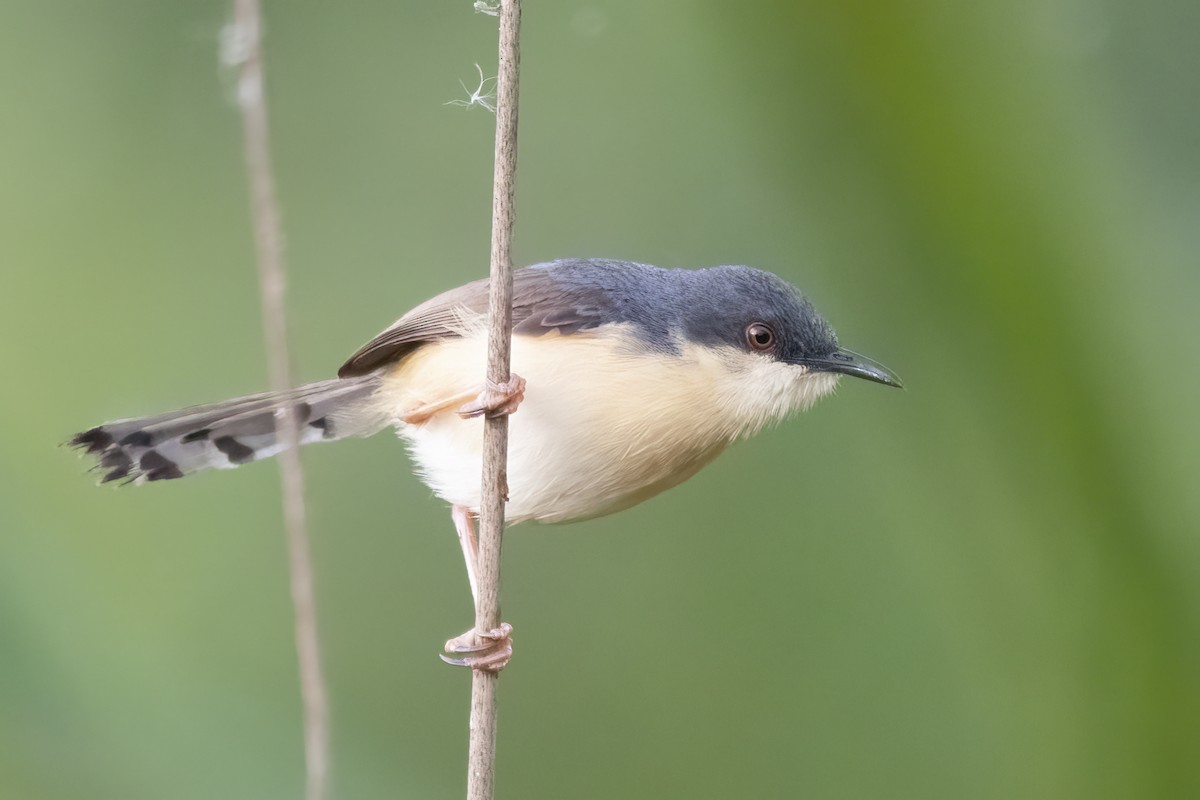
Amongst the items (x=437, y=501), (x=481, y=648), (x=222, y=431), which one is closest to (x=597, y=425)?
(x=481, y=648)

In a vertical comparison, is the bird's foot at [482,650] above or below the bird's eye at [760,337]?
below

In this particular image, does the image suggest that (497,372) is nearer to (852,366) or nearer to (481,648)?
(481,648)

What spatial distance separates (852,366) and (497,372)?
72cm

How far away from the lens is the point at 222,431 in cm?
197

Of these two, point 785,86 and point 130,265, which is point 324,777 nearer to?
point 785,86

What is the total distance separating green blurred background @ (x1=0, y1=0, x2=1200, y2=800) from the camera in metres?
2.46

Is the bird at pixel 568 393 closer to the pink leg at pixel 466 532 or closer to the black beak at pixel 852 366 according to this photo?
the black beak at pixel 852 366

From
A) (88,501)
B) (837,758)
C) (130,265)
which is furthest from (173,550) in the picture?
(837,758)

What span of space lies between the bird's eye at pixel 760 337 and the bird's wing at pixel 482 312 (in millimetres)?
261

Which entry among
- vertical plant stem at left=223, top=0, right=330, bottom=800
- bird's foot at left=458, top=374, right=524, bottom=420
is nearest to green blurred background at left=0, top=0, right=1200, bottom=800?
bird's foot at left=458, top=374, right=524, bottom=420

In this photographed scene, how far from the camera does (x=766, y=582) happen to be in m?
2.86

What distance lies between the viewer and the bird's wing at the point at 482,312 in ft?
6.14

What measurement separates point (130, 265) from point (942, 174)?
206 centimetres

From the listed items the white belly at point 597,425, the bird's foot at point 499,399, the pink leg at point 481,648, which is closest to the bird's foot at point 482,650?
the pink leg at point 481,648
